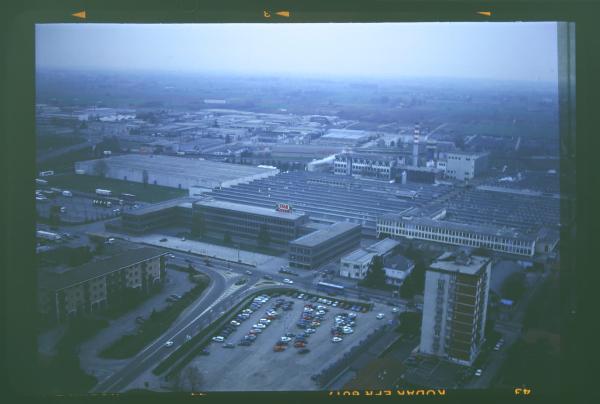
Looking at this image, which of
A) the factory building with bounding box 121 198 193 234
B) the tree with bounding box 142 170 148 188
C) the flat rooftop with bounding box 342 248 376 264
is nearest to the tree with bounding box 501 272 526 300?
the flat rooftop with bounding box 342 248 376 264

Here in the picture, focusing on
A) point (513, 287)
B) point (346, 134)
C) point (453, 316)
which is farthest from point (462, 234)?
point (346, 134)

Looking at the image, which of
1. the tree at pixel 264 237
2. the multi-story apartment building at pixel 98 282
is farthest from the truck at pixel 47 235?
the tree at pixel 264 237

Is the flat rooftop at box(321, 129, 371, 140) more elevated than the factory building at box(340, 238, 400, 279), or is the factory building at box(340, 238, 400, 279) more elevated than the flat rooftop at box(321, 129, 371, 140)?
the flat rooftop at box(321, 129, 371, 140)

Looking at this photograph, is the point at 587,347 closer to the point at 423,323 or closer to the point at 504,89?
the point at 423,323

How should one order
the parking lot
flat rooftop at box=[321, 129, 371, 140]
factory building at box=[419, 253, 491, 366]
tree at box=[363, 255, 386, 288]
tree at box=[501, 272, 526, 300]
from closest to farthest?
the parking lot, factory building at box=[419, 253, 491, 366], tree at box=[501, 272, 526, 300], tree at box=[363, 255, 386, 288], flat rooftop at box=[321, 129, 371, 140]

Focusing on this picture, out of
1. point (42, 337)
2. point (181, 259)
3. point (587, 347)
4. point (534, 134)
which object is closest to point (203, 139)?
point (181, 259)

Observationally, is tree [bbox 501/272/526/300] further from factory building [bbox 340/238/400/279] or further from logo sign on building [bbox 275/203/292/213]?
logo sign on building [bbox 275/203/292/213]

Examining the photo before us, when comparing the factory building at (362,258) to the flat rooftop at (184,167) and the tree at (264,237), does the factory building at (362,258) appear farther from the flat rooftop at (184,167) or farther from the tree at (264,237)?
the flat rooftop at (184,167)
